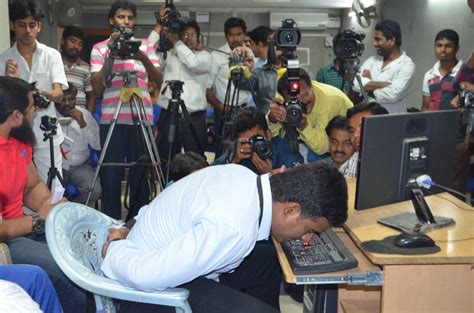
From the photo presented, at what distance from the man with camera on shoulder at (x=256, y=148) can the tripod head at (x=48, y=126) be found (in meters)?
0.95

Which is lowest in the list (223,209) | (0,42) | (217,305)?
(217,305)

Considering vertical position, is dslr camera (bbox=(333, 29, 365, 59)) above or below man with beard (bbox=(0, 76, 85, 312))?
above

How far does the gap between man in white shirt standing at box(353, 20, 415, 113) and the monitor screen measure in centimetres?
172

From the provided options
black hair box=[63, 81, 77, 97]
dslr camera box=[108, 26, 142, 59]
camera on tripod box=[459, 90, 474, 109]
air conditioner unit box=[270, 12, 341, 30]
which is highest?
air conditioner unit box=[270, 12, 341, 30]

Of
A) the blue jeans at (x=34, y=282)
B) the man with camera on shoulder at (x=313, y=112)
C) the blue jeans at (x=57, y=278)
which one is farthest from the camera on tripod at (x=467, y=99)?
the blue jeans at (x=34, y=282)

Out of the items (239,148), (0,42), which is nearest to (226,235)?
(239,148)

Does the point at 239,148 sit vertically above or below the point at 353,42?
below

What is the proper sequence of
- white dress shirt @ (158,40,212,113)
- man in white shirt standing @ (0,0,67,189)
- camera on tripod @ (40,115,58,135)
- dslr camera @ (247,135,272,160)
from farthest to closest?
white dress shirt @ (158,40,212,113) → man in white shirt standing @ (0,0,67,189) → camera on tripod @ (40,115,58,135) → dslr camera @ (247,135,272,160)

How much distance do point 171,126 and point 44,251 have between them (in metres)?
1.56

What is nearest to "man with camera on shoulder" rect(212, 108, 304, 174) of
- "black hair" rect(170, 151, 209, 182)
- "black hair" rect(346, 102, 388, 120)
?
"black hair" rect(170, 151, 209, 182)

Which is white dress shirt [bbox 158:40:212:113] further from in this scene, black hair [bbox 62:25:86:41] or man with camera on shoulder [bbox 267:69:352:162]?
man with camera on shoulder [bbox 267:69:352:162]

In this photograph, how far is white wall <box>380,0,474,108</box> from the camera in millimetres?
4281

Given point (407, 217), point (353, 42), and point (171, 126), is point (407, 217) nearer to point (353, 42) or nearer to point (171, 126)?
point (353, 42)

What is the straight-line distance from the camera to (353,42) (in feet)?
10.4
